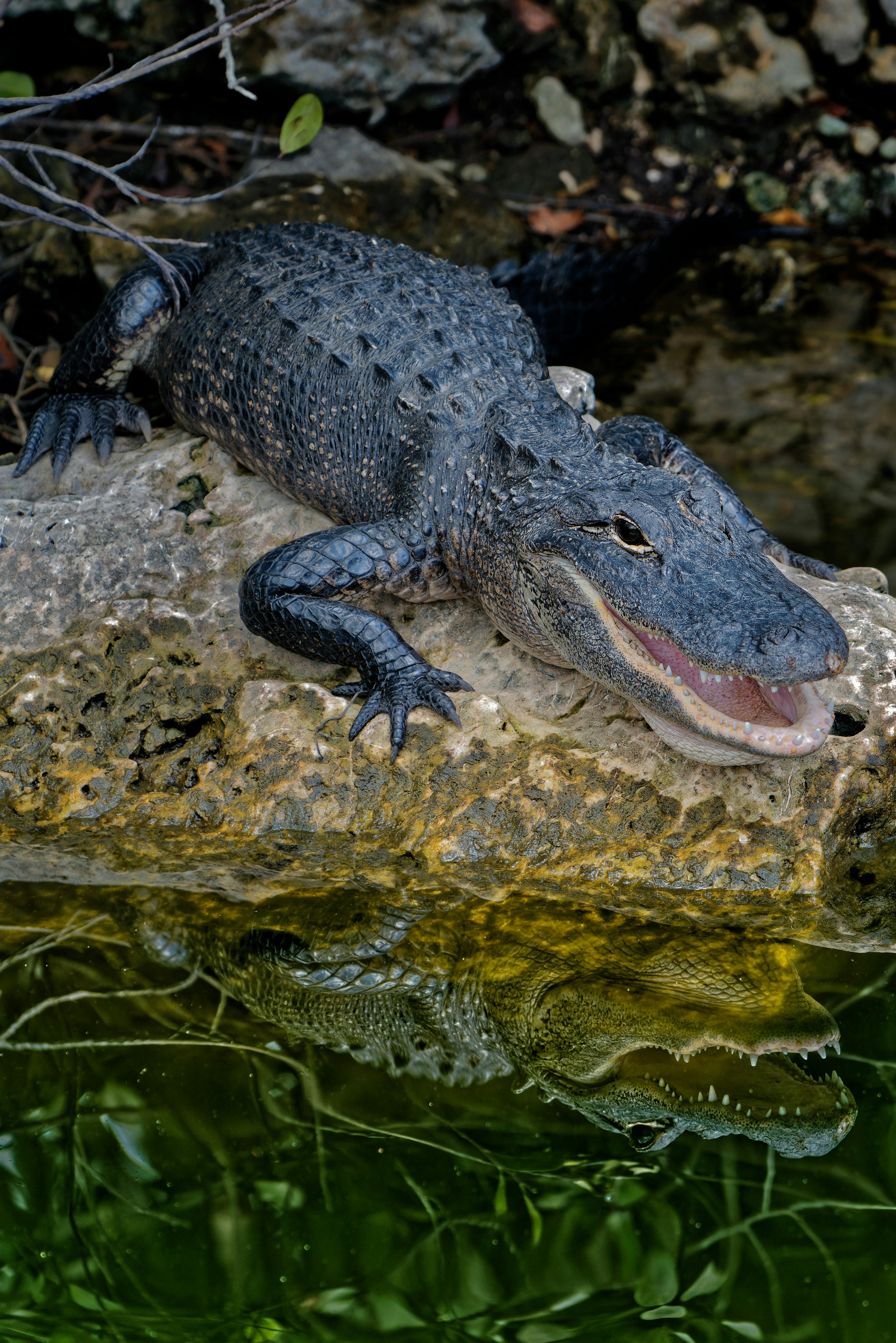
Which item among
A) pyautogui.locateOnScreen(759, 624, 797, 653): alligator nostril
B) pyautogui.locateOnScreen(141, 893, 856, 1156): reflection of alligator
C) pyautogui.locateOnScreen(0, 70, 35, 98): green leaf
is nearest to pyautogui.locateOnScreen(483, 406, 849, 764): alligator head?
pyautogui.locateOnScreen(759, 624, 797, 653): alligator nostril

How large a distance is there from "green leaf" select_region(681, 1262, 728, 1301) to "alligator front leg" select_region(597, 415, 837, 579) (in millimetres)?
1853

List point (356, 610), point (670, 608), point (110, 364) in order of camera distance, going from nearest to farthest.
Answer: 1. point (670, 608)
2. point (356, 610)
3. point (110, 364)

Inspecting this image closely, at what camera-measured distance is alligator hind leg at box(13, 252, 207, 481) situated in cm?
417

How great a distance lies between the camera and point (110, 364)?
4355mm

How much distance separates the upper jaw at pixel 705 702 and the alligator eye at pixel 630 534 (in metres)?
0.14

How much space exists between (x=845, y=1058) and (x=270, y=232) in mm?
3297

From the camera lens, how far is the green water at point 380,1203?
7.78 feet

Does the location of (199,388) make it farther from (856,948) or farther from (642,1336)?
(642,1336)

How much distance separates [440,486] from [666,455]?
2.86 ft

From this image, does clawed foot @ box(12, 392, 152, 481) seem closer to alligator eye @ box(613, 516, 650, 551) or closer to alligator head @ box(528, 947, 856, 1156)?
alligator eye @ box(613, 516, 650, 551)

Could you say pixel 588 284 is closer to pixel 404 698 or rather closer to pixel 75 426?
pixel 75 426

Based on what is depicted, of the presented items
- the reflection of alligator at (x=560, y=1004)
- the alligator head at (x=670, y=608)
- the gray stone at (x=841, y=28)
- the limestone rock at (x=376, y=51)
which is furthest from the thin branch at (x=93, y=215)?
the gray stone at (x=841, y=28)

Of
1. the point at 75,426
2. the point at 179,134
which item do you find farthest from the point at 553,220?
the point at 75,426

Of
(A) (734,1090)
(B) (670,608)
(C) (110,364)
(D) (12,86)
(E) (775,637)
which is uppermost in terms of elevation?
(D) (12,86)
